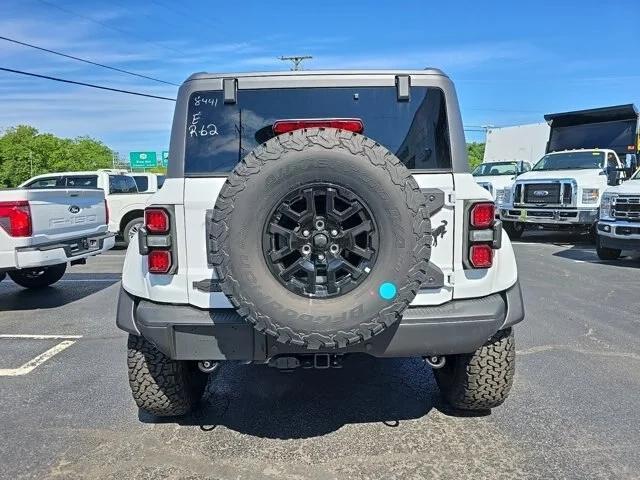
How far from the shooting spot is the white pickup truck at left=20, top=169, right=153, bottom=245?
1210cm

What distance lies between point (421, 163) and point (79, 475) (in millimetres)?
2405

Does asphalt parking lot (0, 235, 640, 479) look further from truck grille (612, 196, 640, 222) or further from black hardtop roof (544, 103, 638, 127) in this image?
black hardtop roof (544, 103, 638, 127)

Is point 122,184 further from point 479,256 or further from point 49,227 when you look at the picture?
point 479,256

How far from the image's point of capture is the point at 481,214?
A: 8.95 ft

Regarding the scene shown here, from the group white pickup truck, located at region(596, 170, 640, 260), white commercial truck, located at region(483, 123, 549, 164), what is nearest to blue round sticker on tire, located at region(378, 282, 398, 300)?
white pickup truck, located at region(596, 170, 640, 260)

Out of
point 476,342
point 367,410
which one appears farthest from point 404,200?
point 367,410

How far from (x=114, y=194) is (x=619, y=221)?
1025cm

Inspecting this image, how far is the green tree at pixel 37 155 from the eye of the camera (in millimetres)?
43500

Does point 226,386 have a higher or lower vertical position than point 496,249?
lower

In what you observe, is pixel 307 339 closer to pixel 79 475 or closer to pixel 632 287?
pixel 79 475

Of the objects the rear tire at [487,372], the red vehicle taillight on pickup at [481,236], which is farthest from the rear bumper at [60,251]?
the red vehicle taillight on pickup at [481,236]

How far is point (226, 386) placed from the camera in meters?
3.80

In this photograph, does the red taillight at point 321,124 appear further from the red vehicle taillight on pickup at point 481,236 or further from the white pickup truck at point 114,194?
the white pickup truck at point 114,194

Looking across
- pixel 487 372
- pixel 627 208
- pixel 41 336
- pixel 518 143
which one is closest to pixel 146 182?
pixel 41 336
